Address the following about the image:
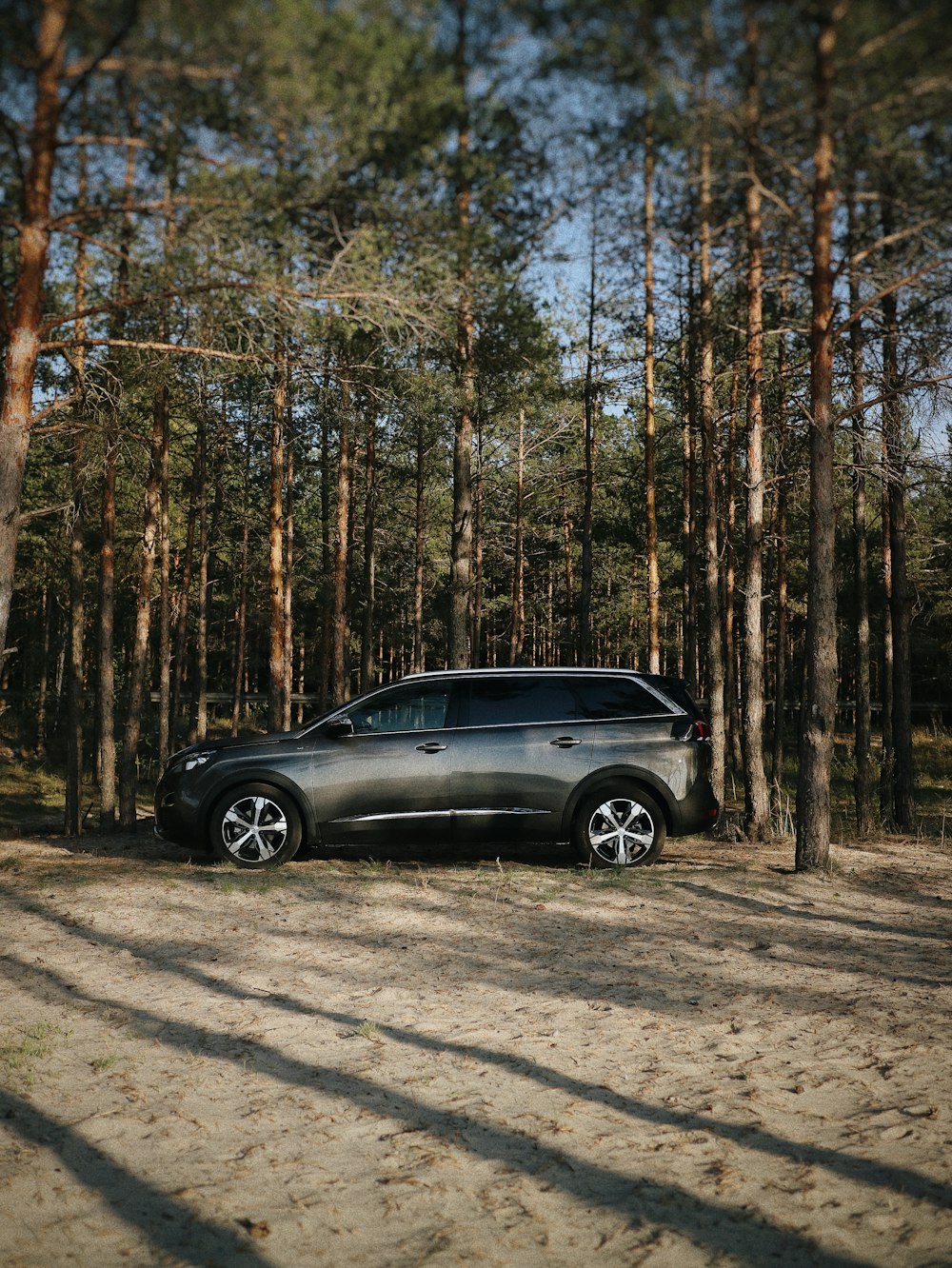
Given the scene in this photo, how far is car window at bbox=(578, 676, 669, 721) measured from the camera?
10273mm

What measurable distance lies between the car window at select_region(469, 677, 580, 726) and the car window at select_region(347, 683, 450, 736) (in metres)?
0.32

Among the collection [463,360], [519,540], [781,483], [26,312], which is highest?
[519,540]

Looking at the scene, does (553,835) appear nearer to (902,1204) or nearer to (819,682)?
(819,682)

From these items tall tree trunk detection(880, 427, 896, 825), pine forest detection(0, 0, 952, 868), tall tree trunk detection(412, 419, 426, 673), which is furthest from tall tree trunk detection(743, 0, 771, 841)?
tall tree trunk detection(412, 419, 426, 673)

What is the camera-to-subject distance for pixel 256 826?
9961mm

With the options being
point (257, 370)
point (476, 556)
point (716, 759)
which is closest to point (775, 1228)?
point (257, 370)

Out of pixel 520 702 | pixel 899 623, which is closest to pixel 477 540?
pixel 899 623

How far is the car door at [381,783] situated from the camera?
32.4ft

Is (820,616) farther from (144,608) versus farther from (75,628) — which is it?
(75,628)

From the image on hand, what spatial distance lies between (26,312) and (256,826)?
4892mm

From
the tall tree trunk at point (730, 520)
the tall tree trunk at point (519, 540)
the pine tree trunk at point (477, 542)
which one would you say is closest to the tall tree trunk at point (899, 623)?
the tall tree trunk at point (730, 520)

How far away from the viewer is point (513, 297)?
10141 mm

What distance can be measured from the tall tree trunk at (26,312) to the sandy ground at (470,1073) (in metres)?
3.25

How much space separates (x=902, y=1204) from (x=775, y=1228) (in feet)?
1.78
